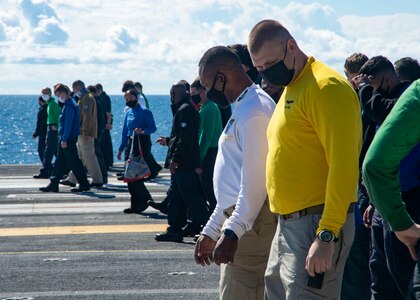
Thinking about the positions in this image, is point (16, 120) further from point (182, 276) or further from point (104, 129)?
point (182, 276)

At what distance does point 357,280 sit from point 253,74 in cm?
247

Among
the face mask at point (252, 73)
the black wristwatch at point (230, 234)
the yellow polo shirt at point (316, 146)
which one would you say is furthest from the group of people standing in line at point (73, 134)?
the yellow polo shirt at point (316, 146)

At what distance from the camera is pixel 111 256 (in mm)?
10445

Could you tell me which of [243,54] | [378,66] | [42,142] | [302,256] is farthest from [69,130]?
[302,256]

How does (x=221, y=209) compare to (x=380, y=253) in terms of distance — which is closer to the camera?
(x=221, y=209)

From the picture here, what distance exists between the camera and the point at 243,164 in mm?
4902

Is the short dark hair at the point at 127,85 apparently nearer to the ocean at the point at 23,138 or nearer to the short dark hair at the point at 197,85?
the short dark hair at the point at 197,85

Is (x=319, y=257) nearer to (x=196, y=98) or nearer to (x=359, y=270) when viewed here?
(x=359, y=270)

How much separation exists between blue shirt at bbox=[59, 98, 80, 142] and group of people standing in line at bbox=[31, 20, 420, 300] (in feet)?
35.0

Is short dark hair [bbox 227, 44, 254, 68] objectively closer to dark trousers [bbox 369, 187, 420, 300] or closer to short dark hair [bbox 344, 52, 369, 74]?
short dark hair [bbox 344, 52, 369, 74]

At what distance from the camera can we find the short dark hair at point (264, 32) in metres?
4.57

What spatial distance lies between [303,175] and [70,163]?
41.7 feet

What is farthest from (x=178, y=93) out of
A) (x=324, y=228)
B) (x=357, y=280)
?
(x=324, y=228)

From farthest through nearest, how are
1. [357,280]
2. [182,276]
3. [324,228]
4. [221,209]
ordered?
[182,276]
[357,280]
[221,209]
[324,228]
